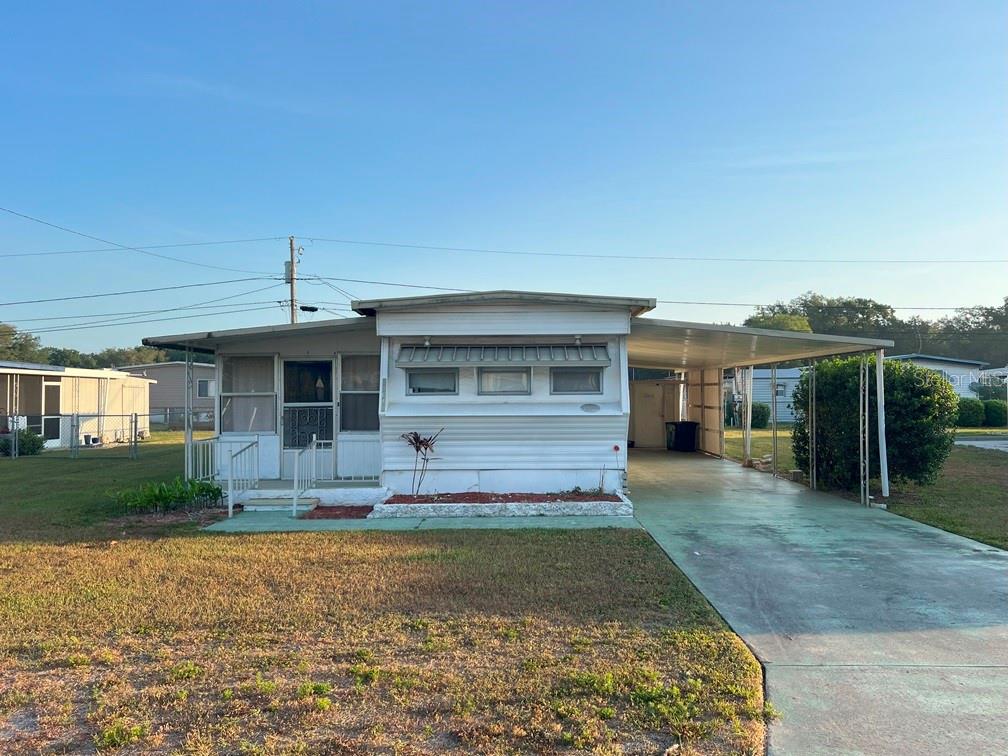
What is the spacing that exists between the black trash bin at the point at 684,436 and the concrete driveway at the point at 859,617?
9.70 metres

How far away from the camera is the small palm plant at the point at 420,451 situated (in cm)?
1015

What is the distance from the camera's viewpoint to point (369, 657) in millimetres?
4316

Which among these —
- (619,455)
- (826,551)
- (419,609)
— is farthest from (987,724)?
(619,455)

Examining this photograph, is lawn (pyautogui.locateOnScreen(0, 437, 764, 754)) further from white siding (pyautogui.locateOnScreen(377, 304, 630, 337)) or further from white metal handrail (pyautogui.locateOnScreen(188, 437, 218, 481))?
white metal handrail (pyautogui.locateOnScreen(188, 437, 218, 481))

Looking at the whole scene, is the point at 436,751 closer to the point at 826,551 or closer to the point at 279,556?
the point at 279,556

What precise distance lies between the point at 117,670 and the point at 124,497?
630cm

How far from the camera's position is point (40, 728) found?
3.49m

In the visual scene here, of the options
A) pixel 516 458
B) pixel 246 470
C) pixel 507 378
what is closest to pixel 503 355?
pixel 507 378

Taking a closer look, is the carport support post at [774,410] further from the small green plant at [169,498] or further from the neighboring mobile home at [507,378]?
the small green plant at [169,498]

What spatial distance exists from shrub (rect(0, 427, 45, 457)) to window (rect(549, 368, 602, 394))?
1802 cm

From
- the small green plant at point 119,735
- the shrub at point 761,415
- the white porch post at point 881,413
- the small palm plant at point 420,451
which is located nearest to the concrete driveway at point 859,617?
the white porch post at point 881,413

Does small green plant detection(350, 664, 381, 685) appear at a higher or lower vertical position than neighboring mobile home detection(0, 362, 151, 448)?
→ lower

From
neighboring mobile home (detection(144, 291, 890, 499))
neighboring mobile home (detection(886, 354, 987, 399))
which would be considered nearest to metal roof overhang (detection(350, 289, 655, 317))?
neighboring mobile home (detection(144, 291, 890, 499))

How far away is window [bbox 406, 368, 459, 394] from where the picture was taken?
1046cm
